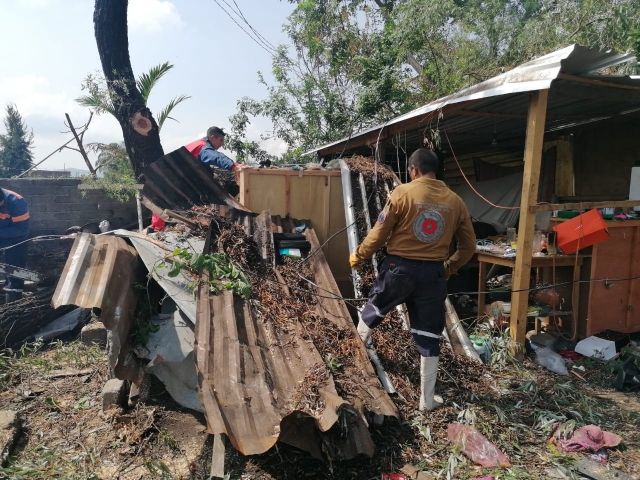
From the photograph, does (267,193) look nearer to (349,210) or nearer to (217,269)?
(349,210)

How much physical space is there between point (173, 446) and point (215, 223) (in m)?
2.32

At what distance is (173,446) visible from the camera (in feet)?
10.9

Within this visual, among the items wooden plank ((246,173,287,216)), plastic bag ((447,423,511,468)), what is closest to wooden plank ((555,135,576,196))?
wooden plank ((246,173,287,216))

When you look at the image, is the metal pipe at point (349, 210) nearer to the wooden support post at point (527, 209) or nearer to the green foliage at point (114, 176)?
the wooden support post at point (527, 209)

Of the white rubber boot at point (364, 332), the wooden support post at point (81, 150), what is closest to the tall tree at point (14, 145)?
the wooden support post at point (81, 150)

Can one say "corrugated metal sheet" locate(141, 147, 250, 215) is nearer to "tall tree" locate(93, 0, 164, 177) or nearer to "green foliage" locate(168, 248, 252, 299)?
"green foliage" locate(168, 248, 252, 299)

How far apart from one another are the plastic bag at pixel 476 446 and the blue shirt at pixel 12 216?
22.1 feet

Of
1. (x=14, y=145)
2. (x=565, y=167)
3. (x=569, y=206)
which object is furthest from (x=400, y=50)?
(x=14, y=145)

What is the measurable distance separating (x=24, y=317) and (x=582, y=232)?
6.99 metres

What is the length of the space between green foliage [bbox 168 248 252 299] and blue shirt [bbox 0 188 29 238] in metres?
3.92

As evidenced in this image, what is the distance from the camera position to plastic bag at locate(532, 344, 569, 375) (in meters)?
4.37

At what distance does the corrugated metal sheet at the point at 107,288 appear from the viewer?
3535 millimetres

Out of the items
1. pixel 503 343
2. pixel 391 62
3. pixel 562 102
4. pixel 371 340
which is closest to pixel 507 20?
pixel 391 62

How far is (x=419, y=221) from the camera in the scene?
3395 millimetres
